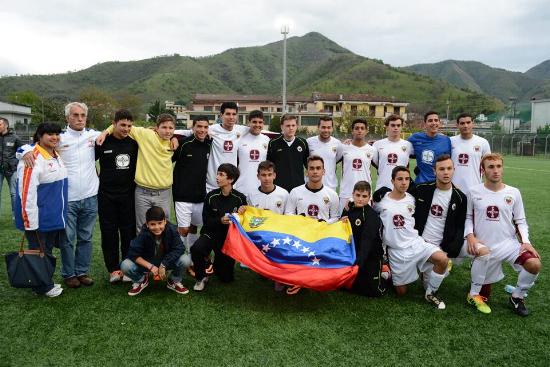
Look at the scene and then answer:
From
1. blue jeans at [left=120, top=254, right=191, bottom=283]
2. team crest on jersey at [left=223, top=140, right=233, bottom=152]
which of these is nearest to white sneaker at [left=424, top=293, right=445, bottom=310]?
blue jeans at [left=120, top=254, right=191, bottom=283]

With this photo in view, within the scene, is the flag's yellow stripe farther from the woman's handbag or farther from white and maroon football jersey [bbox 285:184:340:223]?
the woman's handbag

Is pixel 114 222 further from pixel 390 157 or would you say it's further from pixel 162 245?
pixel 390 157

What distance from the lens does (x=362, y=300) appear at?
457 centimetres

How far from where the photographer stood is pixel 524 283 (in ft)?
14.0

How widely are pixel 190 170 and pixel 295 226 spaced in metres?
1.53

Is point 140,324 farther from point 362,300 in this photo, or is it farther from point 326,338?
point 362,300

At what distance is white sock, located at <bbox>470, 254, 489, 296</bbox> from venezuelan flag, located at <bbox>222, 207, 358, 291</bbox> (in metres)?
1.31

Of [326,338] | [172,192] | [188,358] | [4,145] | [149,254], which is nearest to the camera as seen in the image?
[188,358]

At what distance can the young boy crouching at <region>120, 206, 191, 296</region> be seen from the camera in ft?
14.7

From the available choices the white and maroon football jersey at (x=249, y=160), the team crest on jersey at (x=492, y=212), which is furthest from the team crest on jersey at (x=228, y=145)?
the team crest on jersey at (x=492, y=212)

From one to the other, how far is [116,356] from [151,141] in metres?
2.41

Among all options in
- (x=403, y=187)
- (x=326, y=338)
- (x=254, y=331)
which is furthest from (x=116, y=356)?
(x=403, y=187)

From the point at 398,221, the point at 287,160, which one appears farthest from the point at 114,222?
the point at 398,221

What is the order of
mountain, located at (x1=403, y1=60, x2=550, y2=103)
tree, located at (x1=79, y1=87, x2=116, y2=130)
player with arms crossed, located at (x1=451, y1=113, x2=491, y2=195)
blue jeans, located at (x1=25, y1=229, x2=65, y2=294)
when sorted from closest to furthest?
blue jeans, located at (x1=25, y1=229, x2=65, y2=294) < player with arms crossed, located at (x1=451, y1=113, x2=491, y2=195) < tree, located at (x1=79, y1=87, x2=116, y2=130) < mountain, located at (x1=403, y1=60, x2=550, y2=103)
